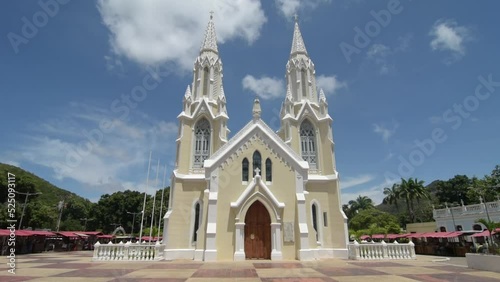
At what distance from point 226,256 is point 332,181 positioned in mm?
10492

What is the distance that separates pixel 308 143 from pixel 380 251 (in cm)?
1015

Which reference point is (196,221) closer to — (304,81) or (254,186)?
(254,186)

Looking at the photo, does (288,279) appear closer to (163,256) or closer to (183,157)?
(163,256)

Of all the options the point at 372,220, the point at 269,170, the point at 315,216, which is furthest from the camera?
the point at 372,220

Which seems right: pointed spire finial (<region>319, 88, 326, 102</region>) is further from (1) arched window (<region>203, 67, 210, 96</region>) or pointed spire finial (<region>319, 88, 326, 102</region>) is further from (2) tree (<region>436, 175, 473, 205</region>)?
(2) tree (<region>436, 175, 473, 205</region>)

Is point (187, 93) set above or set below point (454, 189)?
above

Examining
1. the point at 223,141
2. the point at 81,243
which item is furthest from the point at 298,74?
the point at 81,243

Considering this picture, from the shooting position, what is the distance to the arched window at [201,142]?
2469 cm

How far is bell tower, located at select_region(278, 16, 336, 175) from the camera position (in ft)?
82.2

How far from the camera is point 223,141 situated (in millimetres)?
25250

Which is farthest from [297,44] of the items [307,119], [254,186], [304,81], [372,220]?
[372,220]

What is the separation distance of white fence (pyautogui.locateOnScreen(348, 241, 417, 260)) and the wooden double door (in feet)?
20.4

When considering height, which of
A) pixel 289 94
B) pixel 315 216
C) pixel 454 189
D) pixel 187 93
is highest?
pixel 289 94

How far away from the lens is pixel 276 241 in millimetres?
19719
